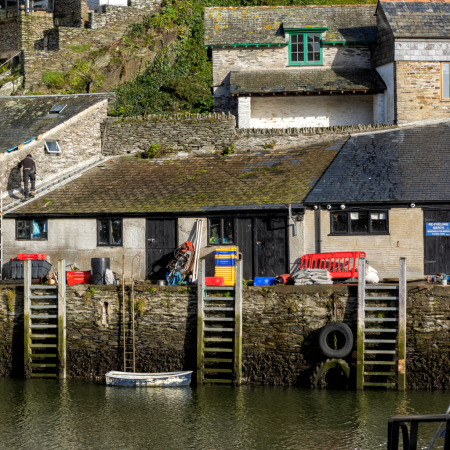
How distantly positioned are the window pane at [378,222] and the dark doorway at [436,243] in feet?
4.09

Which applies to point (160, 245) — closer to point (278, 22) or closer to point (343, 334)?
point (343, 334)

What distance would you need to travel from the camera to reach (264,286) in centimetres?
1998

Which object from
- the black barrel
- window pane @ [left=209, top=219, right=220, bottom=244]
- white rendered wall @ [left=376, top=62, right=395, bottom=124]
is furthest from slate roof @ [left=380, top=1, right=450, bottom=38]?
the black barrel

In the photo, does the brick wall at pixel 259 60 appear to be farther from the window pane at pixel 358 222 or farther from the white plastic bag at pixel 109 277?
the white plastic bag at pixel 109 277

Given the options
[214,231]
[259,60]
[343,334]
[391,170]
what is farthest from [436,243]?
[259,60]

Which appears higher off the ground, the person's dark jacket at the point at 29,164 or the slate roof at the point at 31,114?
the slate roof at the point at 31,114

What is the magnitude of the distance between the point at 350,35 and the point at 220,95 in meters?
6.27

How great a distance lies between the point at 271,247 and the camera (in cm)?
2294

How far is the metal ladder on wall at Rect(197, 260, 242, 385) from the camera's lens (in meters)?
19.6

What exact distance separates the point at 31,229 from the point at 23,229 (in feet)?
0.99

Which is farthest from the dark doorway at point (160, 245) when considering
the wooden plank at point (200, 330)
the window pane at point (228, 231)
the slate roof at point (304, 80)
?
the slate roof at point (304, 80)

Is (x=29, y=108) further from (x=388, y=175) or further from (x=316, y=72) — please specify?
(x=388, y=175)

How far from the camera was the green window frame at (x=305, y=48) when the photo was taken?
31.6 m

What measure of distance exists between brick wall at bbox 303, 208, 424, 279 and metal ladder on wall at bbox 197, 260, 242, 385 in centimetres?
412
